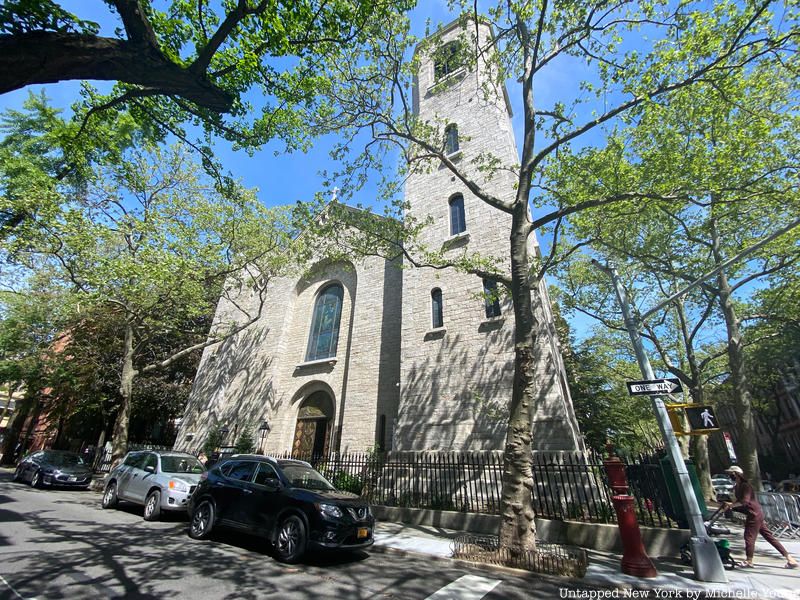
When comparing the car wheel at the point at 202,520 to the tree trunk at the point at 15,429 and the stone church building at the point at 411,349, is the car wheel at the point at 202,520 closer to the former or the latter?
the stone church building at the point at 411,349

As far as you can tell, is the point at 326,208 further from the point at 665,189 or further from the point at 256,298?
the point at 256,298

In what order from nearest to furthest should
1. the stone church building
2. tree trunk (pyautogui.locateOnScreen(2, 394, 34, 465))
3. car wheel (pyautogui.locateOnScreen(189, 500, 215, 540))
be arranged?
car wheel (pyautogui.locateOnScreen(189, 500, 215, 540)) → the stone church building → tree trunk (pyautogui.locateOnScreen(2, 394, 34, 465))

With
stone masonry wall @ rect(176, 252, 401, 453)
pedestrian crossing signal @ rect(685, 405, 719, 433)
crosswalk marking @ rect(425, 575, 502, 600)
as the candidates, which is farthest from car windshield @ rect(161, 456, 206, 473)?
pedestrian crossing signal @ rect(685, 405, 719, 433)

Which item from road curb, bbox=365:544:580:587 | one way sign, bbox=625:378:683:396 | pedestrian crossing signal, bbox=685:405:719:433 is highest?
one way sign, bbox=625:378:683:396

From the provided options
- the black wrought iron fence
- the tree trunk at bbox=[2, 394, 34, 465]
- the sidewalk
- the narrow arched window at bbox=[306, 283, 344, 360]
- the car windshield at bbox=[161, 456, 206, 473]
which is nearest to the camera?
the sidewalk

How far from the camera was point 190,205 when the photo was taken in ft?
56.4

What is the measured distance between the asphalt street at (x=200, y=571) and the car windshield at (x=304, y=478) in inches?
44.9

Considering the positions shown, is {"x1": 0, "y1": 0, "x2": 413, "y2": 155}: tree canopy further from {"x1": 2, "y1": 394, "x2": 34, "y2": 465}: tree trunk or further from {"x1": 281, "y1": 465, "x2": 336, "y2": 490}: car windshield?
{"x1": 2, "y1": 394, "x2": 34, "y2": 465}: tree trunk

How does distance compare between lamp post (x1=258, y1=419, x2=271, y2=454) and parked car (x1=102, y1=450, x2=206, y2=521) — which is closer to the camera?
parked car (x1=102, y1=450, x2=206, y2=521)

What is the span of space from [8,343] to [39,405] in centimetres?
954

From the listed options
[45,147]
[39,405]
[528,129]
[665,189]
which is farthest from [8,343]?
[665,189]

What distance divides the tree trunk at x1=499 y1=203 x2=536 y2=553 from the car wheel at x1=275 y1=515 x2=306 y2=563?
3.55m

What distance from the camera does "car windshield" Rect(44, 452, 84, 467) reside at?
48.6ft

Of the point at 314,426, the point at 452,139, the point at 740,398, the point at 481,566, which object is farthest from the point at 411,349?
the point at 740,398
